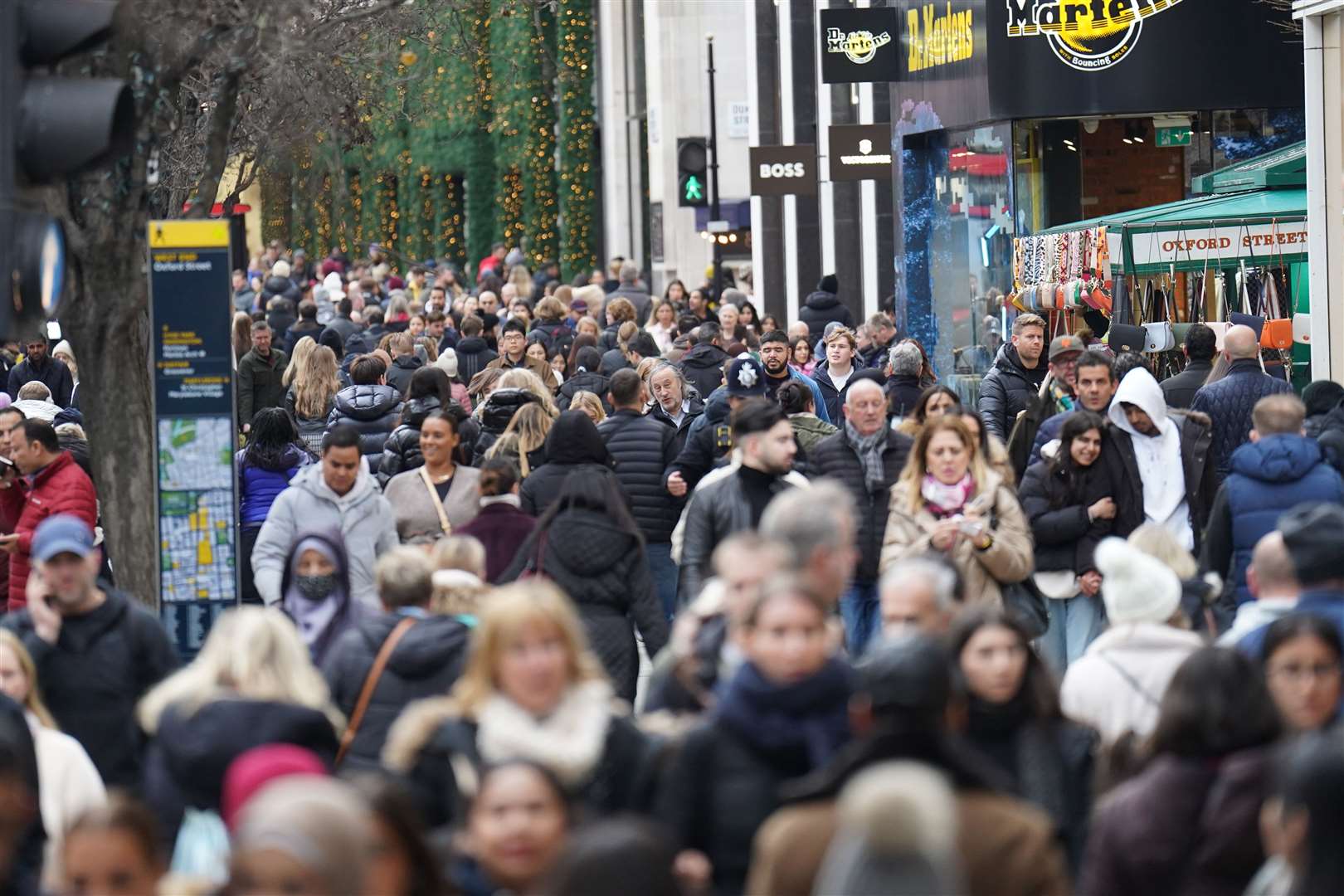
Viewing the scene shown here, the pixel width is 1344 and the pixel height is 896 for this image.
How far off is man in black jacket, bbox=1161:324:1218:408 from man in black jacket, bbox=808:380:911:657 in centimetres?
379

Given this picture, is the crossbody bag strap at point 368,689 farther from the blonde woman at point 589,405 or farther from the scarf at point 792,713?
the blonde woman at point 589,405

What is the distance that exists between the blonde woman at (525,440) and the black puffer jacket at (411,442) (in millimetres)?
242

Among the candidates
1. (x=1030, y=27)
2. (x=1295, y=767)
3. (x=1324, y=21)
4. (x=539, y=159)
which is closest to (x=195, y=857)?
(x=1295, y=767)

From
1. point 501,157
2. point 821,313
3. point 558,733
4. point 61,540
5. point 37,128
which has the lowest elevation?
point 558,733

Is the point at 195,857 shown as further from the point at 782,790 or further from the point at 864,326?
the point at 864,326

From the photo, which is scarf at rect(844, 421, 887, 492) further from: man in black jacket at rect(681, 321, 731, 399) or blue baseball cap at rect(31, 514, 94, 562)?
man in black jacket at rect(681, 321, 731, 399)

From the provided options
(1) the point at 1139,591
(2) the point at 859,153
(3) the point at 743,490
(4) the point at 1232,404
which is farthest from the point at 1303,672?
(2) the point at 859,153

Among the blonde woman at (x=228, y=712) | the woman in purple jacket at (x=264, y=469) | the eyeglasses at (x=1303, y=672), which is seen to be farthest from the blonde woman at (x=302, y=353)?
the eyeglasses at (x=1303, y=672)

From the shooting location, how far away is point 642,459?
13.0m

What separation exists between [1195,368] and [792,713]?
9243 mm

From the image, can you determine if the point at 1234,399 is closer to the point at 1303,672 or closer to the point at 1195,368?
the point at 1195,368

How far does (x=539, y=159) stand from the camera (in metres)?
51.7

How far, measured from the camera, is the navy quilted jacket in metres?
12.8

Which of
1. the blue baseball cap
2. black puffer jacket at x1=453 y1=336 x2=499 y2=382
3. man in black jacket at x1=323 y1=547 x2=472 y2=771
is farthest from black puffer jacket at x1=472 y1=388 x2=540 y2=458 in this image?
black puffer jacket at x1=453 y1=336 x2=499 y2=382
